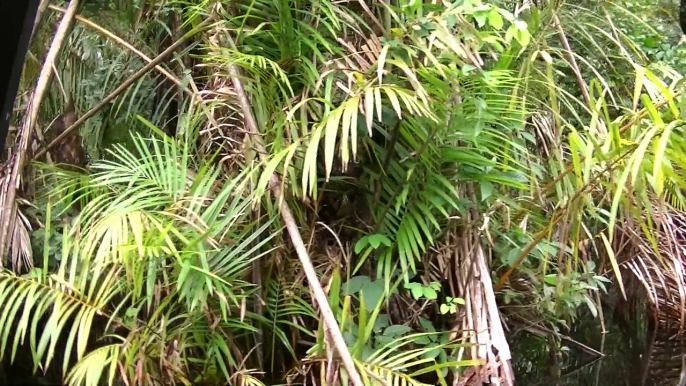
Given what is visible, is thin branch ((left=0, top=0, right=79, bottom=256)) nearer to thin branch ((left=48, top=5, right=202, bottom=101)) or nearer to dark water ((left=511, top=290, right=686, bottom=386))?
thin branch ((left=48, top=5, right=202, bottom=101))

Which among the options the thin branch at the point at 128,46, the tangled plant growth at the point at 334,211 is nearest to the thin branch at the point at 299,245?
the tangled plant growth at the point at 334,211

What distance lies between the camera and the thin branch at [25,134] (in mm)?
1261

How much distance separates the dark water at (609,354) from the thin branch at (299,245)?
73 centimetres

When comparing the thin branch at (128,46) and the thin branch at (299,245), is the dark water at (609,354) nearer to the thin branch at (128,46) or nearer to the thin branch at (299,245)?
the thin branch at (299,245)

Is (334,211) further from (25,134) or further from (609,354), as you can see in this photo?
(609,354)

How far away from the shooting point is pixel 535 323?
1499mm

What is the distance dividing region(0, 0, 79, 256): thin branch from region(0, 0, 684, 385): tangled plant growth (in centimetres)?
3

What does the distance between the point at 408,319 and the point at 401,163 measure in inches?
13.7

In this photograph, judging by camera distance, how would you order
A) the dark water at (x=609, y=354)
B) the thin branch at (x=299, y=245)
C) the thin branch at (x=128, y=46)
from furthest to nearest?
1. the dark water at (x=609, y=354)
2. the thin branch at (x=128, y=46)
3. the thin branch at (x=299, y=245)

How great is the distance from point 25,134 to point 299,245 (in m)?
0.76

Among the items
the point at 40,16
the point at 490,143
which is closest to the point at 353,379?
the point at 490,143

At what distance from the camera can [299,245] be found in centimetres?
110

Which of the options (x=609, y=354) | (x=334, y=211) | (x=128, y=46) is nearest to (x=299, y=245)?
(x=334, y=211)

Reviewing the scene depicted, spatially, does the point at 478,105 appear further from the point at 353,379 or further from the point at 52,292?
the point at 52,292
